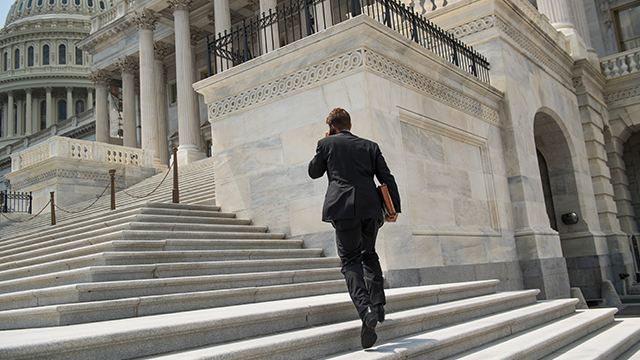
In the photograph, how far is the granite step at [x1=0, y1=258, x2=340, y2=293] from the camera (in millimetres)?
5475

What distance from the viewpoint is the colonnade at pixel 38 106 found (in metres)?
82.1

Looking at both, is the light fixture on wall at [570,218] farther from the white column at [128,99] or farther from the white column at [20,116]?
the white column at [20,116]

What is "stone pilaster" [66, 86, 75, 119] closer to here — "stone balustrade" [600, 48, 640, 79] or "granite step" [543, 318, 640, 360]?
"stone balustrade" [600, 48, 640, 79]

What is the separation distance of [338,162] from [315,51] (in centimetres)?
486

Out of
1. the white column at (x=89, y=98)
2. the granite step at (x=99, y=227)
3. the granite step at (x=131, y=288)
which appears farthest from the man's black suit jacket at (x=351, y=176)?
the white column at (x=89, y=98)

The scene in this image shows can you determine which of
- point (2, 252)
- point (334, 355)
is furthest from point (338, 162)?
point (2, 252)

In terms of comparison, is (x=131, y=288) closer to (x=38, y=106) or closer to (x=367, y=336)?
(x=367, y=336)

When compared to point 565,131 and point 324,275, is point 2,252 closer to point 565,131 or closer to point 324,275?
point 324,275

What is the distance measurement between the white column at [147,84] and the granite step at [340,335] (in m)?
26.0

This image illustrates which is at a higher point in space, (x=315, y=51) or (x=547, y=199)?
(x=315, y=51)

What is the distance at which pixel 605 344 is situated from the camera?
609 cm

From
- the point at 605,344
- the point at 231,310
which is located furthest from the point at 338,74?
the point at 605,344

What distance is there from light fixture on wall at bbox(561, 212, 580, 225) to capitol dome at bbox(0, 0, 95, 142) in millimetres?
78007

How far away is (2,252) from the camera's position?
35.1ft
